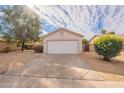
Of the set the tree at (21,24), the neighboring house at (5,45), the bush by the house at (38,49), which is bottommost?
the bush by the house at (38,49)

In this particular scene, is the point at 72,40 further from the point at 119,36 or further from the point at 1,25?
the point at 1,25

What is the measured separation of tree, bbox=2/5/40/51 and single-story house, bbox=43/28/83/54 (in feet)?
1.47

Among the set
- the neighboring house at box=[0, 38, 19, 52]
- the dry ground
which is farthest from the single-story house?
the neighboring house at box=[0, 38, 19, 52]

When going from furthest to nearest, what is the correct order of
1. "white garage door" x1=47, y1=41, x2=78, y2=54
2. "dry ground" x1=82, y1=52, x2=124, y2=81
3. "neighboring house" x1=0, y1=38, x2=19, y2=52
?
"white garage door" x1=47, y1=41, x2=78, y2=54, "neighboring house" x1=0, y1=38, x2=19, y2=52, "dry ground" x1=82, y1=52, x2=124, y2=81

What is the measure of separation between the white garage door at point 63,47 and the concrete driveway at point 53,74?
0.19 m

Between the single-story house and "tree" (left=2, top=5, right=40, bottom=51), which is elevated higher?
"tree" (left=2, top=5, right=40, bottom=51)

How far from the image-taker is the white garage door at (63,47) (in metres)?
7.07

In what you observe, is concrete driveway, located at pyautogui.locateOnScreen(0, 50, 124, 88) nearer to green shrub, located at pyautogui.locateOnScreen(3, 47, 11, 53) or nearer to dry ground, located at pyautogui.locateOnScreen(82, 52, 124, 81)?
dry ground, located at pyautogui.locateOnScreen(82, 52, 124, 81)

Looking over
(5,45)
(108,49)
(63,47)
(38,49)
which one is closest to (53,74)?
(38,49)

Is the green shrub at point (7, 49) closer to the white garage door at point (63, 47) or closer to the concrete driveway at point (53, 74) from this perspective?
the concrete driveway at point (53, 74)

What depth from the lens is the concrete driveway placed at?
6246 mm

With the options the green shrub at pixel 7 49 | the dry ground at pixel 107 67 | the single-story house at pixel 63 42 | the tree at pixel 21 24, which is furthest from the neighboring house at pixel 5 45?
the dry ground at pixel 107 67
